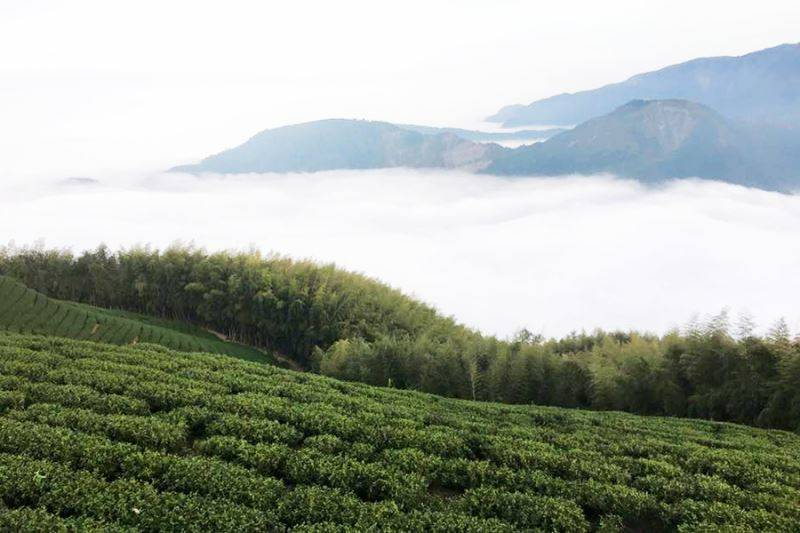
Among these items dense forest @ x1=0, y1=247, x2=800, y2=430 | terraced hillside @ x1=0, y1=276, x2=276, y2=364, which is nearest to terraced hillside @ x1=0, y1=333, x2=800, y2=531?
dense forest @ x1=0, y1=247, x2=800, y2=430

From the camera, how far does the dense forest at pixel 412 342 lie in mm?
28281

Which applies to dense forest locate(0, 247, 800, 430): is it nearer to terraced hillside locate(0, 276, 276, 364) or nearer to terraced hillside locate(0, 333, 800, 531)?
terraced hillside locate(0, 333, 800, 531)

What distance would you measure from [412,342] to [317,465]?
110 feet

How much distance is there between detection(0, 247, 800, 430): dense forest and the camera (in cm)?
2828

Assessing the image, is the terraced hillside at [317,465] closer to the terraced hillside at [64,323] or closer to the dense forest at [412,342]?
the dense forest at [412,342]

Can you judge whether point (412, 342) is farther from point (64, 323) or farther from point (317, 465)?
point (317, 465)


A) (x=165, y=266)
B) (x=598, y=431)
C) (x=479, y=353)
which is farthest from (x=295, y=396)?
(x=165, y=266)

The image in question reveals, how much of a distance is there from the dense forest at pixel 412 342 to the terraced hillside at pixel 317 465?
11.3 meters

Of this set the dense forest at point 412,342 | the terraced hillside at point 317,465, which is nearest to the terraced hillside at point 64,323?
the dense forest at point 412,342

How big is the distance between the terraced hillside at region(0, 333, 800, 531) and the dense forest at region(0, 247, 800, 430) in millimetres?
11292

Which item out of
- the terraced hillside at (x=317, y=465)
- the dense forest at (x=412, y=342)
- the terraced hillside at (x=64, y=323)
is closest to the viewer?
the terraced hillside at (x=317, y=465)

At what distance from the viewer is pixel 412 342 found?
45.6 m

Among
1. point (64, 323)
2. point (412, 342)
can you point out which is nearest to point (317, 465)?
point (412, 342)

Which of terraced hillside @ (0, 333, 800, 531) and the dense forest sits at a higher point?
terraced hillside @ (0, 333, 800, 531)
